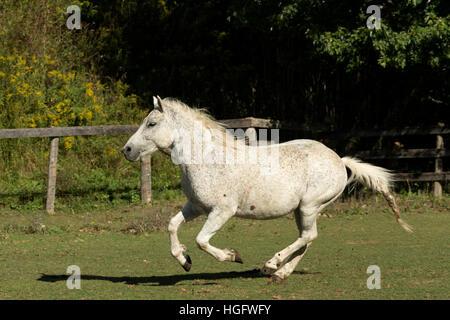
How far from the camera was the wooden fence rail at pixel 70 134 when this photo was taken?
1398 cm

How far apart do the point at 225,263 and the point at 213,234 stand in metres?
1.91

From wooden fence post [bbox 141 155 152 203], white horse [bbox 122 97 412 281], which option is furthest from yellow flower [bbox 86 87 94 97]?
white horse [bbox 122 97 412 281]

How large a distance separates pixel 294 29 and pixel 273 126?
6.91 ft

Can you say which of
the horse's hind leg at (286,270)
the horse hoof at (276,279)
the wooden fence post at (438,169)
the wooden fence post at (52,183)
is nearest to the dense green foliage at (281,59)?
the wooden fence post at (438,169)

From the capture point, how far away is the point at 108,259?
9.81 metres

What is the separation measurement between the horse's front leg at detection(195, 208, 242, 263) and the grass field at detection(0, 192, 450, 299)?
1.14 ft

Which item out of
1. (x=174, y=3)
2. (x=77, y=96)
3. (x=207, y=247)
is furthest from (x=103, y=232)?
(x=174, y=3)

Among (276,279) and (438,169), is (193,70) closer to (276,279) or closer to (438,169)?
(438,169)

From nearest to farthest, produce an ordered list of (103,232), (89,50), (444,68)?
(103,232)
(444,68)
(89,50)

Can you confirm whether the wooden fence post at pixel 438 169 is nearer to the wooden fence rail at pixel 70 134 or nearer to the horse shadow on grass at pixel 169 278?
the wooden fence rail at pixel 70 134

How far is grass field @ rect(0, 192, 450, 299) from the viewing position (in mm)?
7414

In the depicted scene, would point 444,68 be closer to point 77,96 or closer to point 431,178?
point 431,178

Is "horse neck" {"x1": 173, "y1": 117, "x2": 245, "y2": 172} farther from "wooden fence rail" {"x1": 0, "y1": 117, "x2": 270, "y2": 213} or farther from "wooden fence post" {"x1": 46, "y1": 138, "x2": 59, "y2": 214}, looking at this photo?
"wooden fence post" {"x1": 46, "y1": 138, "x2": 59, "y2": 214}

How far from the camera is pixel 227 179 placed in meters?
7.83
